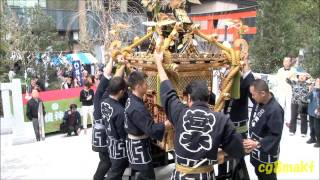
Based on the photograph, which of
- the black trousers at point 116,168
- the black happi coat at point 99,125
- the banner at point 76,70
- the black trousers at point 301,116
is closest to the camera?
the black trousers at point 116,168

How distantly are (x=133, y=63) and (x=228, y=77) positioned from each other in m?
0.93

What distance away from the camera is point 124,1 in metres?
9.14

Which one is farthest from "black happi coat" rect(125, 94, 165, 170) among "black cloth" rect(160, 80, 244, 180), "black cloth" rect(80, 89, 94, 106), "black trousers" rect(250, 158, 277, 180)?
"black cloth" rect(80, 89, 94, 106)

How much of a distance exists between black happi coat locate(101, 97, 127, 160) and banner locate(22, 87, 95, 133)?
3870mm

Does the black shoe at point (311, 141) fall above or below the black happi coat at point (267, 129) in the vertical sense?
below

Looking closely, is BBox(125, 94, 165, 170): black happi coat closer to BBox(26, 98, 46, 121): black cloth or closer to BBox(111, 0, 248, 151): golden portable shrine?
BBox(111, 0, 248, 151): golden portable shrine

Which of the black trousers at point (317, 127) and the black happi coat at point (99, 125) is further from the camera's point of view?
the black trousers at point (317, 127)

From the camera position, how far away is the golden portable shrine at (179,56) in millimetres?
3059

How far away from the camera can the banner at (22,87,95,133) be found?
7008mm

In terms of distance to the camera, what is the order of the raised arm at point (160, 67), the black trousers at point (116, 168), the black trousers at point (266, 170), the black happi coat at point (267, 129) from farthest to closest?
1. the black trousers at point (116, 168)
2. the black trousers at point (266, 170)
3. the black happi coat at point (267, 129)
4. the raised arm at point (160, 67)

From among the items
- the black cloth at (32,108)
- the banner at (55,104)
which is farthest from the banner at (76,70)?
the black cloth at (32,108)

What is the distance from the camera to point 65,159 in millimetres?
5434

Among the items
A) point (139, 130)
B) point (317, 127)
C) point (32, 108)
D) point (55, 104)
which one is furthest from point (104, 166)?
point (317, 127)

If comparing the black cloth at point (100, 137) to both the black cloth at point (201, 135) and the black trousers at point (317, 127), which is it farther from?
the black trousers at point (317, 127)
